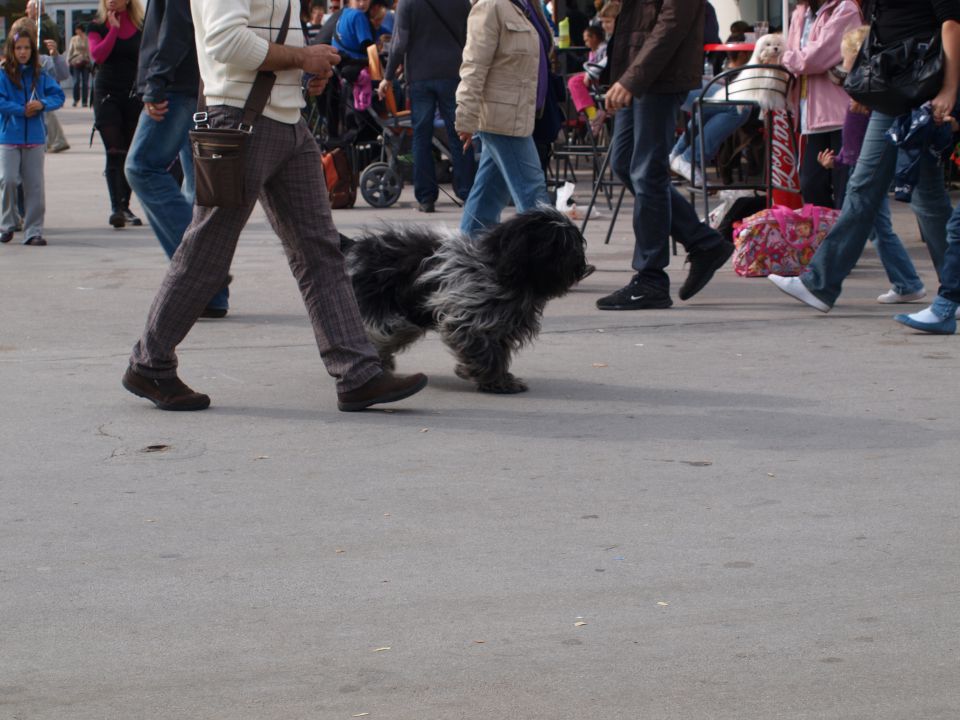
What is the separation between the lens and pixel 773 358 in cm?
703

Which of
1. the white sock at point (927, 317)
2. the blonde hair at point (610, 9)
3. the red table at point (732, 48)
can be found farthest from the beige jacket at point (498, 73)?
the red table at point (732, 48)

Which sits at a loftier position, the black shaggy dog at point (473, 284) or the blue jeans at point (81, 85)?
the black shaggy dog at point (473, 284)

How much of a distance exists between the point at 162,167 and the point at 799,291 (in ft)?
11.3

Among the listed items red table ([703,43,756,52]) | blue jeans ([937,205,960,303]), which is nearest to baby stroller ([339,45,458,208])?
red table ([703,43,756,52])

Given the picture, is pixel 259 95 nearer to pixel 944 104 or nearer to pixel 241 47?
pixel 241 47

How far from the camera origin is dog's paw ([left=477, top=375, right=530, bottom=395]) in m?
6.33

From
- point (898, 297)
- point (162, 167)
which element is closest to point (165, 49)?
point (162, 167)

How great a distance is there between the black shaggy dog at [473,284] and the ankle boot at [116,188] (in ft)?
21.9

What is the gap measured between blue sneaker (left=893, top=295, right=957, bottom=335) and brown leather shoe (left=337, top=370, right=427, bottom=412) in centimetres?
279

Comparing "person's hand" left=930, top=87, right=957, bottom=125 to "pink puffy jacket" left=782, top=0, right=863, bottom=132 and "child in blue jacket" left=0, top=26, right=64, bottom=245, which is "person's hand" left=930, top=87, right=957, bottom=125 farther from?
"child in blue jacket" left=0, top=26, right=64, bottom=245

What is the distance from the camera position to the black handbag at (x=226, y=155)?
5.64 m

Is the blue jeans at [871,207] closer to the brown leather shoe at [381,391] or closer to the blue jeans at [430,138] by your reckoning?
the brown leather shoe at [381,391]

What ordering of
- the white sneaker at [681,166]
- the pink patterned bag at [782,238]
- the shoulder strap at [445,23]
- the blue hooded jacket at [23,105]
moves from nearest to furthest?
the pink patterned bag at [782,238]
the white sneaker at [681,166]
the blue hooded jacket at [23,105]
the shoulder strap at [445,23]

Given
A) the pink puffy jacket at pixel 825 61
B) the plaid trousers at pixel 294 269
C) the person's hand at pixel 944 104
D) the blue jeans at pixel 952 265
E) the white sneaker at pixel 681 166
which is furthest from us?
the white sneaker at pixel 681 166
